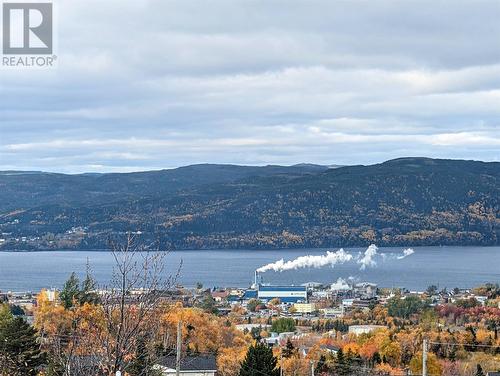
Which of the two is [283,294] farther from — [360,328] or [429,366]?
[429,366]

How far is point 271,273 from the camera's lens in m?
118

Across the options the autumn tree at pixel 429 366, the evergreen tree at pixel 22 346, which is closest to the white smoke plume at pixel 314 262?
the autumn tree at pixel 429 366

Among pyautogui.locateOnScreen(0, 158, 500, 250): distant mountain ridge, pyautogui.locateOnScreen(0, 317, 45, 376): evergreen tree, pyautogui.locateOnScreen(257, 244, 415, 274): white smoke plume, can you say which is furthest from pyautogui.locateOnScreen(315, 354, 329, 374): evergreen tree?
pyautogui.locateOnScreen(0, 158, 500, 250): distant mountain ridge

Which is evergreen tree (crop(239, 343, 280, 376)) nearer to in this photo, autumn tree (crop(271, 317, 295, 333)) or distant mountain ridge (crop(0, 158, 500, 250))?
autumn tree (crop(271, 317, 295, 333))

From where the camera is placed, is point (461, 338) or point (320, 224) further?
point (320, 224)

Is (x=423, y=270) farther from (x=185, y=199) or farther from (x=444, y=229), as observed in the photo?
(x=185, y=199)

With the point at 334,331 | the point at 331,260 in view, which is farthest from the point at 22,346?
the point at 331,260

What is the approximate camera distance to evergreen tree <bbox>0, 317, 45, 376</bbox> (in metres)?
18.9

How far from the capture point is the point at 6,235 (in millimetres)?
183125

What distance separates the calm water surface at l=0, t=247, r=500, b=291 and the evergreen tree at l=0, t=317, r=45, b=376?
2377 inches

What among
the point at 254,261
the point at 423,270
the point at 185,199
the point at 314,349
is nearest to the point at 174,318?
the point at 314,349

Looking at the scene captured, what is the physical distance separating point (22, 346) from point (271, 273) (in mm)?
97654

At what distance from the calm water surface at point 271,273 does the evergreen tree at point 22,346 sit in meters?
60.4

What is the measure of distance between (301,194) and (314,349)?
534 feet
